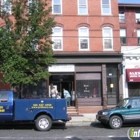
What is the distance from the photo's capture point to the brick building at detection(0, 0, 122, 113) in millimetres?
21125

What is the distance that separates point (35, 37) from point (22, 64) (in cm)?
192

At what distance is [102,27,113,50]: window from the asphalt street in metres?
8.62

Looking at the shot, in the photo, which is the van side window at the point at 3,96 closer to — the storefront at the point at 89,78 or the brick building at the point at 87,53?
the brick building at the point at 87,53

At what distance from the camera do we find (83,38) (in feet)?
72.1

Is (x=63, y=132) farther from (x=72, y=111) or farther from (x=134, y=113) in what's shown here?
(x=72, y=111)

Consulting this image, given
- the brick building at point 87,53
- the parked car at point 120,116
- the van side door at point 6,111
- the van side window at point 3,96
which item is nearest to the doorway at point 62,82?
the brick building at point 87,53

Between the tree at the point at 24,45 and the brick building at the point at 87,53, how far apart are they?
4.61 meters

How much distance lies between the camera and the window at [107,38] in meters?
22.1

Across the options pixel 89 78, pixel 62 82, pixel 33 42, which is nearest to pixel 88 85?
pixel 89 78

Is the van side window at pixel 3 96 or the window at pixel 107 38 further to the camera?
the window at pixel 107 38

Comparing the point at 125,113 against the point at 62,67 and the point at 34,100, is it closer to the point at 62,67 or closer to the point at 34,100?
the point at 34,100

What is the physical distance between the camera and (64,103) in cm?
1262

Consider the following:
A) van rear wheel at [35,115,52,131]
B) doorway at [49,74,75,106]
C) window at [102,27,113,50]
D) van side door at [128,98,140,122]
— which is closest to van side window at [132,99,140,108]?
van side door at [128,98,140,122]

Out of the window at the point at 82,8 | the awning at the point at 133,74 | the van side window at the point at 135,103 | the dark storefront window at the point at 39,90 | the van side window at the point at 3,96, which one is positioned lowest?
the van side window at the point at 135,103
